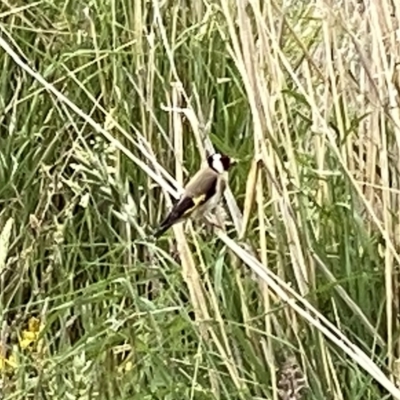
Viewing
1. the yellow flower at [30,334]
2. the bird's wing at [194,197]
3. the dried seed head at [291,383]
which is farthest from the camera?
the yellow flower at [30,334]

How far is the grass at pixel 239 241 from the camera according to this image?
5.66ft

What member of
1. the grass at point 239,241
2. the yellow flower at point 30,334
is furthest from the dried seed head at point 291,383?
the yellow flower at point 30,334

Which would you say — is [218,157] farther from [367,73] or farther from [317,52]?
[317,52]

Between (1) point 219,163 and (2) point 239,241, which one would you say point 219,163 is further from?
(2) point 239,241

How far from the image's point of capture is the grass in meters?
1.72

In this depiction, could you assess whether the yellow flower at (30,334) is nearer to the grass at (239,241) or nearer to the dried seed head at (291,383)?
the grass at (239,241)

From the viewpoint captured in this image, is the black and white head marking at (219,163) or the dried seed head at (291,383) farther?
the black and white head marking at (219,163)

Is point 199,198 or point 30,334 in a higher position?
point 199,198

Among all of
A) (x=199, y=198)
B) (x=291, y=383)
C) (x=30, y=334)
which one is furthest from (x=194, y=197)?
(x=30, y=334)

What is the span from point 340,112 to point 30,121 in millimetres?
921

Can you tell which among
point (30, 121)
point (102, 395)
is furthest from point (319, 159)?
point (30, 121)

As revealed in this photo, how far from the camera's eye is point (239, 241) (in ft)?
5.82

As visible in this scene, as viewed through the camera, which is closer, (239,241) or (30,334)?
(239,241)

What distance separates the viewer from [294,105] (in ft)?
7.47
